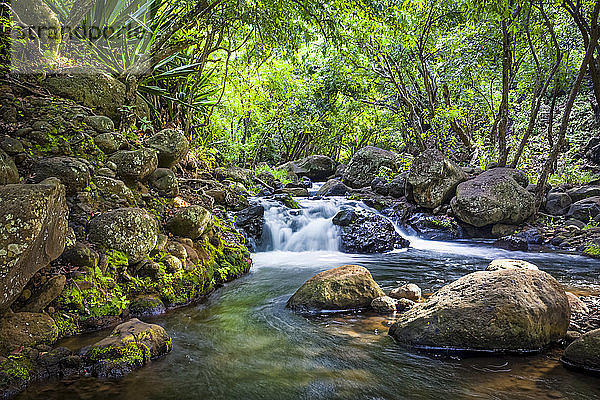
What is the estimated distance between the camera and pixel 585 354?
320 cm

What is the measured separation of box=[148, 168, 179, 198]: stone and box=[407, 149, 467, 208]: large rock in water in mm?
8555

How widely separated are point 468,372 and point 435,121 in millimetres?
11939

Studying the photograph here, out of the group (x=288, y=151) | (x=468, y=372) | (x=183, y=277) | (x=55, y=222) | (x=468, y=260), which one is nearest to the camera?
(x=468, y=372)

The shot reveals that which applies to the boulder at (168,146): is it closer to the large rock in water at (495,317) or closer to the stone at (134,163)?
the stone at (134,163)

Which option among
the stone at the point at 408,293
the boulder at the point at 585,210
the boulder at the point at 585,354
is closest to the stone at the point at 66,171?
the stone at the point at 408,293

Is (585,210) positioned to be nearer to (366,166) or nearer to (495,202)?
(495,202)

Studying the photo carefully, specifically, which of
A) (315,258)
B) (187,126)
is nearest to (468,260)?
(315,258)

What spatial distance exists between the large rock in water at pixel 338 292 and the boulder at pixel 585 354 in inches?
86.9

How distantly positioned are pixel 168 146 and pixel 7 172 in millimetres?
2963

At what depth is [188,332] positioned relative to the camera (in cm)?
417

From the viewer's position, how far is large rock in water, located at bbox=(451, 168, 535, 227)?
10852 millimetres

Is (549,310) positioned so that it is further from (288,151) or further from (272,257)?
(288,151)

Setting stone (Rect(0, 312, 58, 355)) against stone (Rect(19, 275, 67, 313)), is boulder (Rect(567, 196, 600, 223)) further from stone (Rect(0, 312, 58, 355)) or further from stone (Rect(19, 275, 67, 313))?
stone (Rect(0, 312, 58, 355))

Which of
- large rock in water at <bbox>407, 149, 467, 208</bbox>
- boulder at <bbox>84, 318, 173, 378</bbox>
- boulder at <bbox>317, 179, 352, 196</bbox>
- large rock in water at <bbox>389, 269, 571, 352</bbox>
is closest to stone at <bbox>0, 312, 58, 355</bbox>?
boulder at <bbox>84, 318, 173, 378</bbox>
